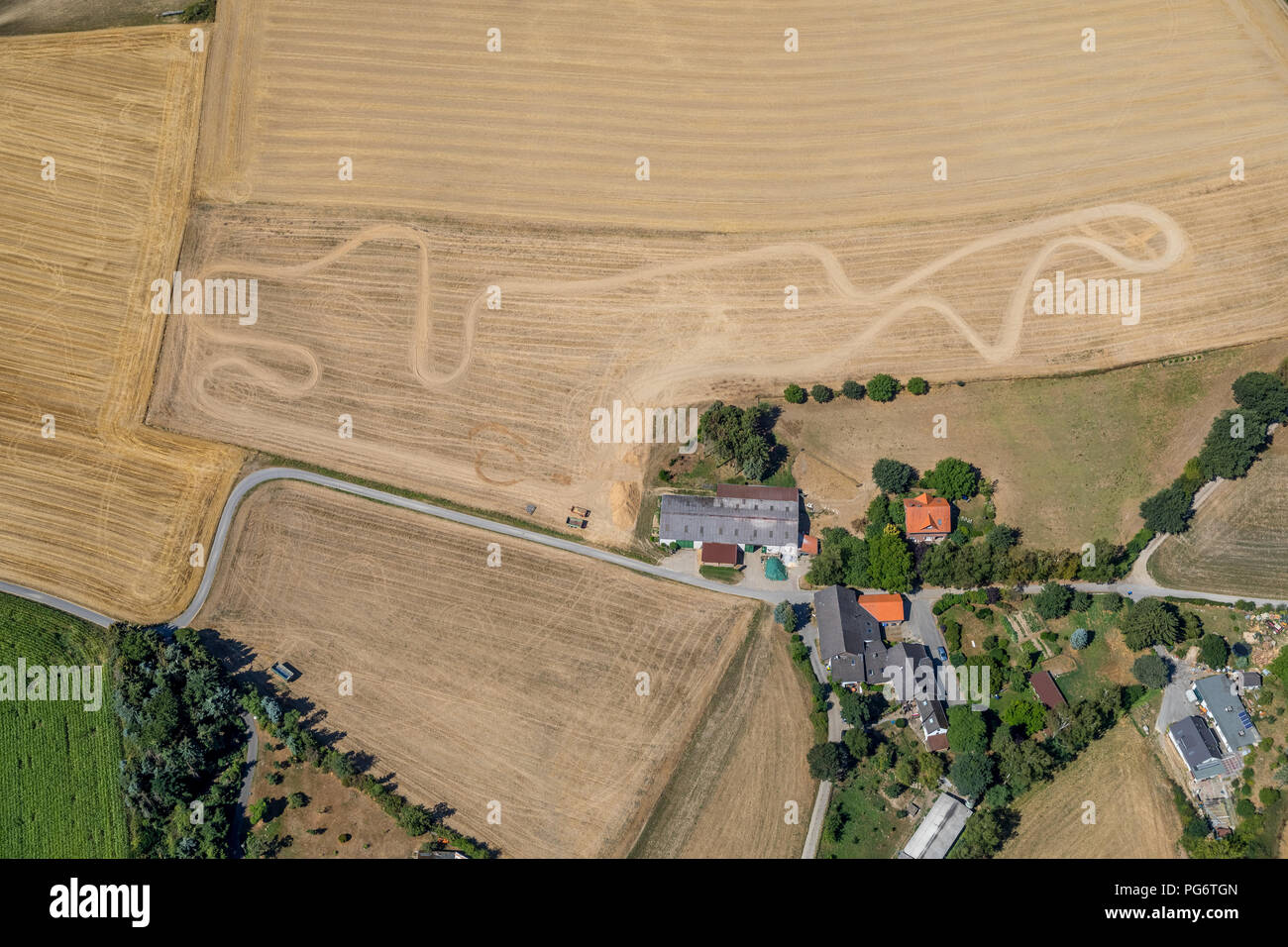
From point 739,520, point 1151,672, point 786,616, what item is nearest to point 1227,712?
point 1151,672

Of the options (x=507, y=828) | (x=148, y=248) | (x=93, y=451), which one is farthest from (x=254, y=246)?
(x=507, y=828)

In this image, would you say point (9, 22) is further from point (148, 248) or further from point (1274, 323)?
point (1274, 323)

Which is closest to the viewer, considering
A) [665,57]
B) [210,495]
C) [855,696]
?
[855,696]

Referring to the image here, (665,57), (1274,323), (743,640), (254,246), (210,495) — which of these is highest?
(665,57)

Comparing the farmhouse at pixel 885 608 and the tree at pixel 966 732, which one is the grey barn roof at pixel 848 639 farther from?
the tree at pixel 966 732

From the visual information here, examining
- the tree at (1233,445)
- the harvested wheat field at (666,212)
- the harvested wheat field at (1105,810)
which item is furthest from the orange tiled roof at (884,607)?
the tree at (1233,445)

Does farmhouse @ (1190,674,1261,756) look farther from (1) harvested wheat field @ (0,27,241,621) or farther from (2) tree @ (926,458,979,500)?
(1) harvested wheat field @ (0,27,241,621)
